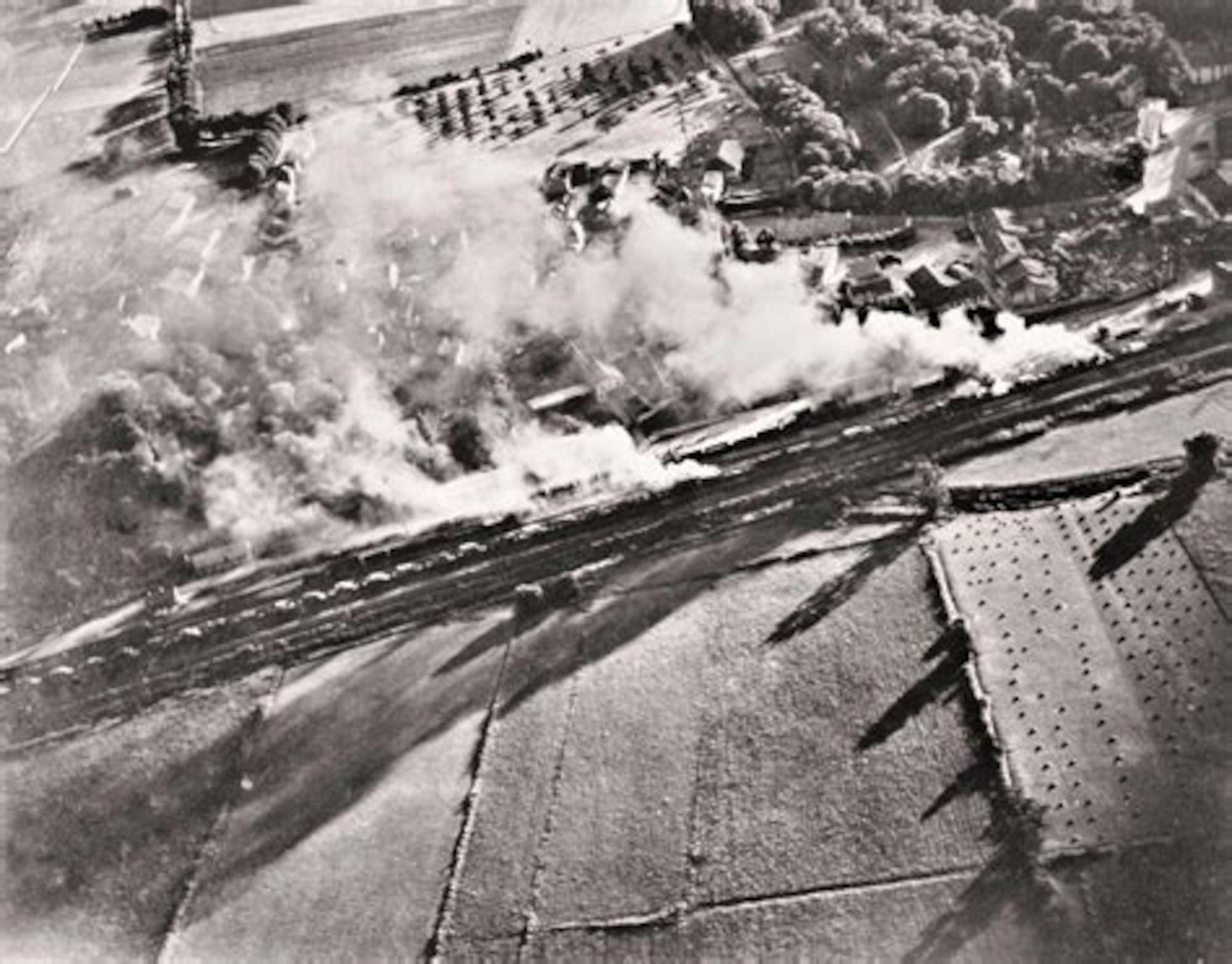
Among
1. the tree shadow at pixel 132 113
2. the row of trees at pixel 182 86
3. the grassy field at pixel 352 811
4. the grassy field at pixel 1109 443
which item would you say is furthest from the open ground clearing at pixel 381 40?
the grassy field at pixel 352 811

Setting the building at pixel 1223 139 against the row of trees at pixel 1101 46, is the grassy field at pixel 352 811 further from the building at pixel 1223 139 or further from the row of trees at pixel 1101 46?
the row of trees at pixel 1101 46

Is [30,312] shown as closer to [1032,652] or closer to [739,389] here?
Answer: [739,389]

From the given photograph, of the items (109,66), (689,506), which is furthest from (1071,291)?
(109,66)

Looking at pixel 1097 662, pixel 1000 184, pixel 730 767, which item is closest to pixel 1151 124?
pixel 1000 184

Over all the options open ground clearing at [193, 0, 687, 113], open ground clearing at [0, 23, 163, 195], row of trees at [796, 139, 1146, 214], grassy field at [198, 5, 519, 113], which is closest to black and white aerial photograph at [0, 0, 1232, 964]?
row of trees at [796, 139, 1146, 214]

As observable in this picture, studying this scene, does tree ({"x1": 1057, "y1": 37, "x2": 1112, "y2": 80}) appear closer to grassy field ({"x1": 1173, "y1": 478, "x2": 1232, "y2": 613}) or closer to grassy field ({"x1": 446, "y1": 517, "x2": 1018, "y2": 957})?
grassy field ({"x1": 1173, "y1": 478, "x2": 1232, "y2": 613})

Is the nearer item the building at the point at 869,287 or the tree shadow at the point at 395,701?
the tree shadow at the point at 395,701
